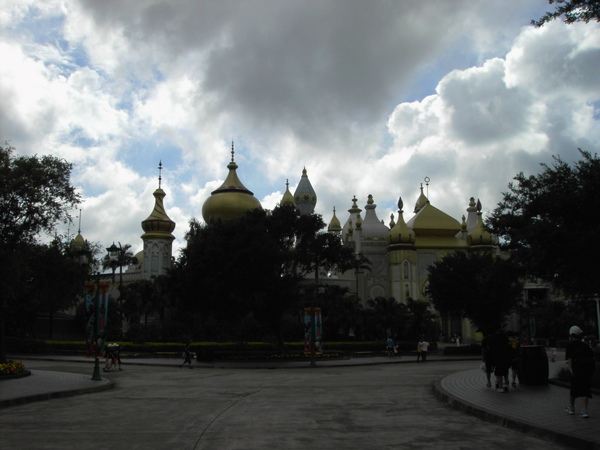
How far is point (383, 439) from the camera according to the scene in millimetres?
9109

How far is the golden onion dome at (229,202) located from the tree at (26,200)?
4283cm

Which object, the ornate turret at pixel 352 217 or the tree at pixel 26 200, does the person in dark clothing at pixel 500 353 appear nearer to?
the tree at pixel 26 200

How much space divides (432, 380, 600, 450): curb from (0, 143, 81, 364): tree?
15017 mm

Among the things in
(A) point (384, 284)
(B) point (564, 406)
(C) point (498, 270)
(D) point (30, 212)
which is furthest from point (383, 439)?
(A) point (384, 284)

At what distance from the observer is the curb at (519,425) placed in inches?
335

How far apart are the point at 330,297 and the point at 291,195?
35372mm

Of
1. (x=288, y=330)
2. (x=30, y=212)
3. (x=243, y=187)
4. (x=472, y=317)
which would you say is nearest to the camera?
(x=30, y=212)

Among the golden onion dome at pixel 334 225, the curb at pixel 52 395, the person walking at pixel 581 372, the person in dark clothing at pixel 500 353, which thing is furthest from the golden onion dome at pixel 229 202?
the person walking at pixel 581 372

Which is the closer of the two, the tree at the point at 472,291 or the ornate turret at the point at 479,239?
the tree at the point at 472,291

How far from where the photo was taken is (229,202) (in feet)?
225

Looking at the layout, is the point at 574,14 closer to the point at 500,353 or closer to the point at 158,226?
the point at 500,353

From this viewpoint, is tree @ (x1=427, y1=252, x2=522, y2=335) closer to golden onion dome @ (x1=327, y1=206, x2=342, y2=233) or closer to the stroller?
the stroller

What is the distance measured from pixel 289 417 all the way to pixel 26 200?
1518cm

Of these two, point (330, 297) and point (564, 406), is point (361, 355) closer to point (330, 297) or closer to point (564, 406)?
point (330, 297)
